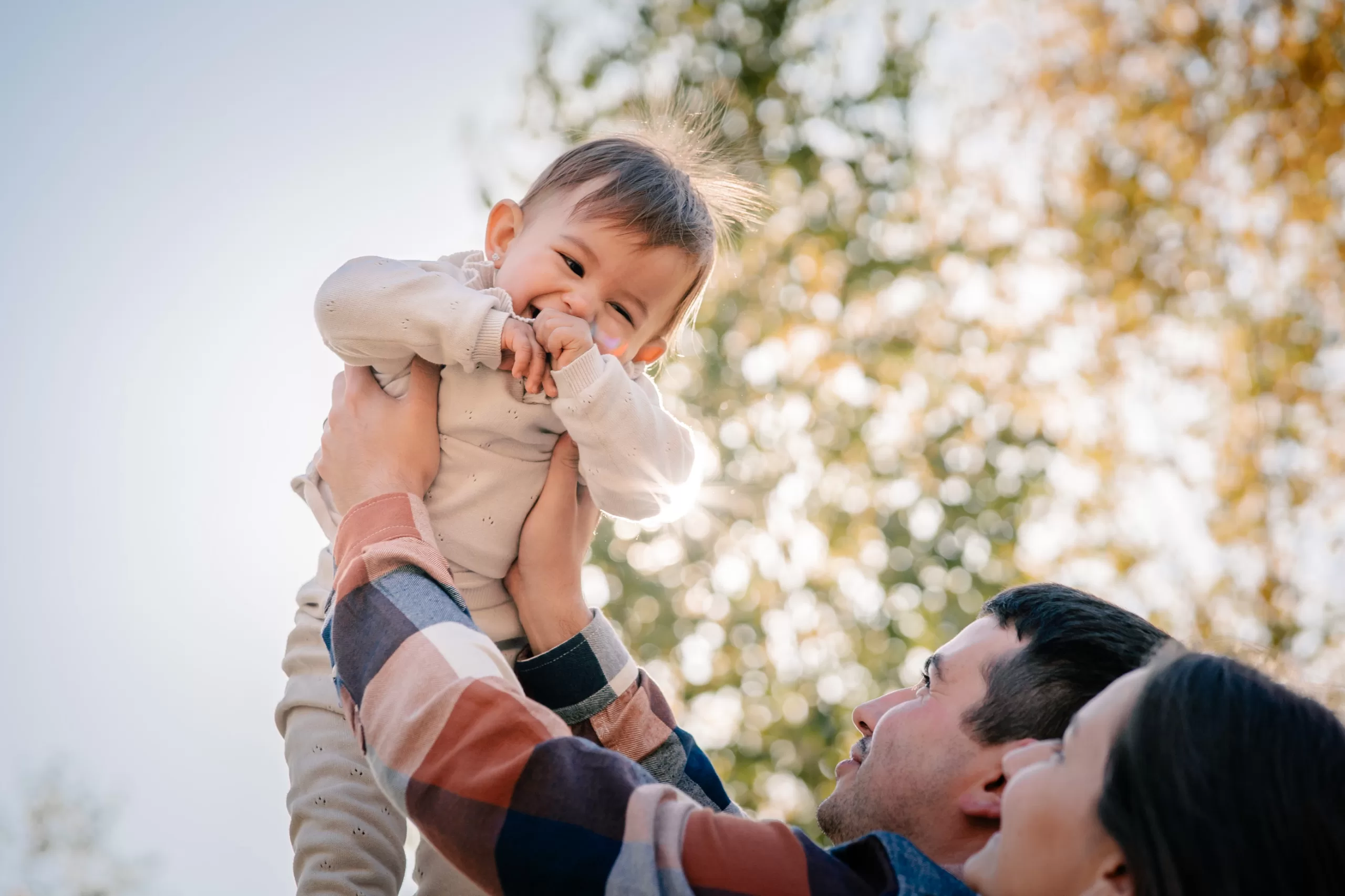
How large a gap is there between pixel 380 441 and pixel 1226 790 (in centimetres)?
114

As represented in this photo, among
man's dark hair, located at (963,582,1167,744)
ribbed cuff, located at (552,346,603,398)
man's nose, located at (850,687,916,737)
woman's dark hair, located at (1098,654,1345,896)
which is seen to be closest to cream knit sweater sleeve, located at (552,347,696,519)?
ribbed cuff, located at (552,346,603,398)

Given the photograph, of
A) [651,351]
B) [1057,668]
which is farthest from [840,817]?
[651,351]

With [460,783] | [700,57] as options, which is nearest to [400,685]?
[460,783]

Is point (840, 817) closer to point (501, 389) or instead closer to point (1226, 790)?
point (1226, 790)

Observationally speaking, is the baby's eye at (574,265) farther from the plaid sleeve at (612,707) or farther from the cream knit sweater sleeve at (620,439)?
the plaid sleeve at (612,707)

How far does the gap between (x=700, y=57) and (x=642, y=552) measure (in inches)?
93.2

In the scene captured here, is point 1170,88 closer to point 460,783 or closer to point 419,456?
point 419,456

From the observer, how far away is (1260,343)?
577 centimetres

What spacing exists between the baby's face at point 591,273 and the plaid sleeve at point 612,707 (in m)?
0.50

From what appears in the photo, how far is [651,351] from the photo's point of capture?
1958 millimetres

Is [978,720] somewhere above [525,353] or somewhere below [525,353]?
below

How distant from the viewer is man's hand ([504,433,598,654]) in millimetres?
1675

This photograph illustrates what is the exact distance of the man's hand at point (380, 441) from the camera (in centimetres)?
152

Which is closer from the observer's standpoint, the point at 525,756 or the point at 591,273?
the point at 525,756
